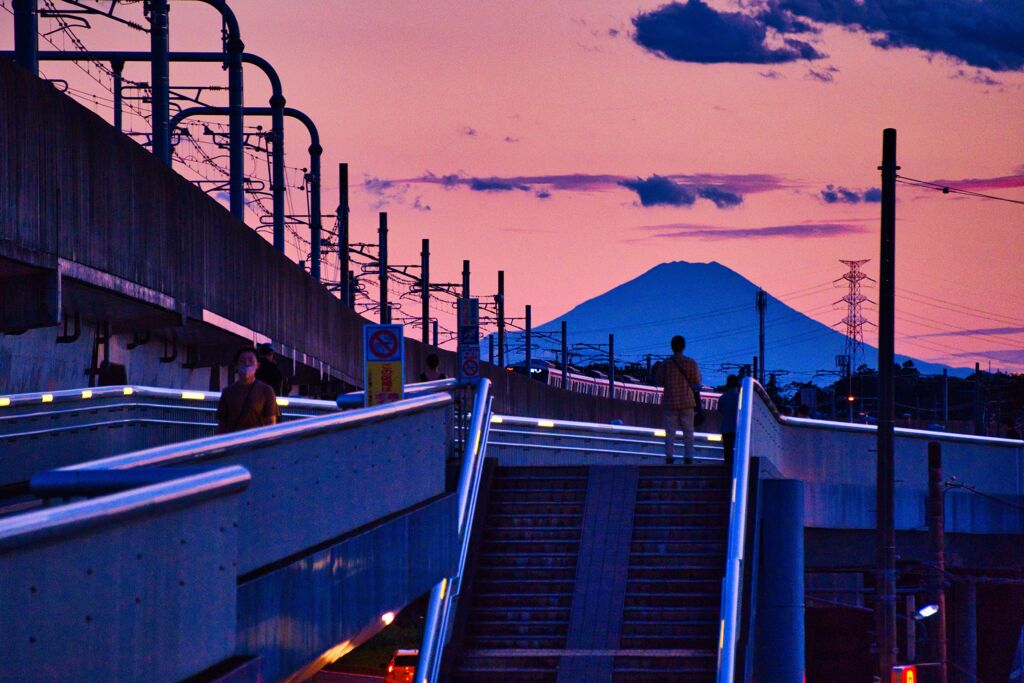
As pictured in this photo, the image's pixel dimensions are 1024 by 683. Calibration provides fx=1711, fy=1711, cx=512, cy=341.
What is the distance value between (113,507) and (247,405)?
223 inches

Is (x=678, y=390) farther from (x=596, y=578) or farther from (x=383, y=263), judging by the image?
(x=383, y=263)

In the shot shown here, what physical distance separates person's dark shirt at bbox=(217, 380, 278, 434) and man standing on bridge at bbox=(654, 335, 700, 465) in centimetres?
1026

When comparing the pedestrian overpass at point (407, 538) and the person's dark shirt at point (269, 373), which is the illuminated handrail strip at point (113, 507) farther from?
the person's dark shirt at point (269, 373)

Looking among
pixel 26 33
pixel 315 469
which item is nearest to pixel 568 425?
pixel 26 33

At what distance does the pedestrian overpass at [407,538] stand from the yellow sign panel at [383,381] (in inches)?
11.9

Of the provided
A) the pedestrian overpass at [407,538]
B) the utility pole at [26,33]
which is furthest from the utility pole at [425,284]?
the utility pole at [26,33]

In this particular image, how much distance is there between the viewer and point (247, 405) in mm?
11969

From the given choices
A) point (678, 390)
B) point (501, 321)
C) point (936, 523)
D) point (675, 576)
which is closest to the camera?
point (675, 576)

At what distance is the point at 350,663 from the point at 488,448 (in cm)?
5294

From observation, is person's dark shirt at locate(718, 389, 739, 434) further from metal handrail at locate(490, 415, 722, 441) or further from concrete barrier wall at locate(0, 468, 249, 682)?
concrete barrier wall at locate(0, 468, 249, 682)

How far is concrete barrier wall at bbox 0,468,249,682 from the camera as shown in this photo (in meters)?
5.82

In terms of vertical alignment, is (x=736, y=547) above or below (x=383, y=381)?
below

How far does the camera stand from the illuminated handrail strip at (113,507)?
550cm

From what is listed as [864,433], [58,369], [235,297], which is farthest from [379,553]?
[864,433]
